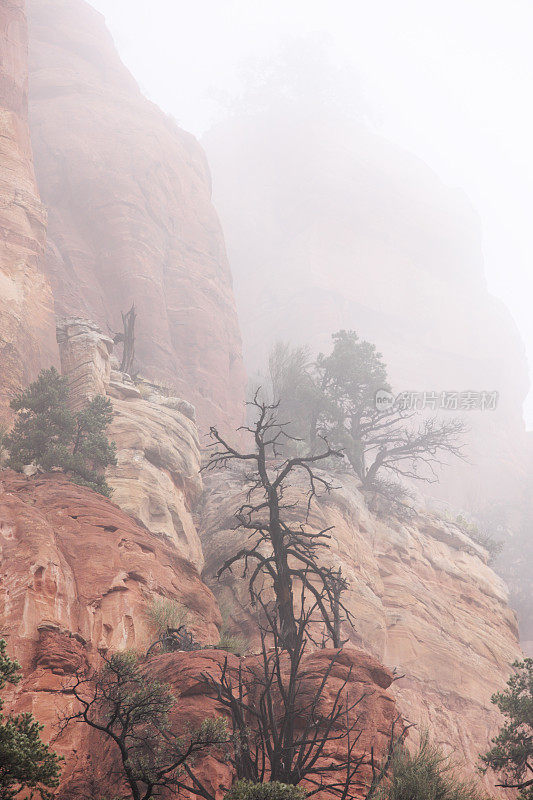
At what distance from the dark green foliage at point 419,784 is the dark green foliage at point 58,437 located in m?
8.81

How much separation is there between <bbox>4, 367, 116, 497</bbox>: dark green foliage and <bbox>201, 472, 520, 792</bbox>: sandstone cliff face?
4300 mm

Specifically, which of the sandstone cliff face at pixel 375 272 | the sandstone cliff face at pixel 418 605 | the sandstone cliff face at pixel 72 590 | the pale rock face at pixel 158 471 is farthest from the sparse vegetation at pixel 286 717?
the sandstone cliff face at pixel 375 272

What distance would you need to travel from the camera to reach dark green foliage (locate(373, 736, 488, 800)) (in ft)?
17.4

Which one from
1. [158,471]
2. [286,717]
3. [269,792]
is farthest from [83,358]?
[269,792]

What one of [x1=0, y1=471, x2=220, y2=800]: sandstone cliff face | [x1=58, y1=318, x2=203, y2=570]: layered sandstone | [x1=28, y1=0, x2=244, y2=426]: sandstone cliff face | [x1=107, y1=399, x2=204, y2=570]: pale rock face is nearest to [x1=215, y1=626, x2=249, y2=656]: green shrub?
[x1=0, y1=471, x2=220, y2=800]: sandstone cliff face

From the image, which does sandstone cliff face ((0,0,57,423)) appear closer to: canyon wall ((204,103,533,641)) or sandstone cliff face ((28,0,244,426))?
sandstone cliff face ((28,0,244,426))

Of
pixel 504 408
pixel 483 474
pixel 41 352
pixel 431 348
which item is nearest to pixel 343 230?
pixel 431 348

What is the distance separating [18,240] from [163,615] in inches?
610

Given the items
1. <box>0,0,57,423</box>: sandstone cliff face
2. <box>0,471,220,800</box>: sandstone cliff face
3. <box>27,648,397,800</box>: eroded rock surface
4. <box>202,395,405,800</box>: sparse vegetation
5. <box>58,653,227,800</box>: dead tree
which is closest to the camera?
<box>202,395,405,800</box>: sparse vegetation

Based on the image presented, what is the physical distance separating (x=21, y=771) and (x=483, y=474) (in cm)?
5539

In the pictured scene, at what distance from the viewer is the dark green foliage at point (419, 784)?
530cm

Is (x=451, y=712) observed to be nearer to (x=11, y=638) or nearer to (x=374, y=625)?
(x=374, y=625)

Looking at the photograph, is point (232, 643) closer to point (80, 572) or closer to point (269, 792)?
point (80, 572)

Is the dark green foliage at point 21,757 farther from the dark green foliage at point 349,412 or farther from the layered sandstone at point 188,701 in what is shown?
the dark green foliage at point 349,412
